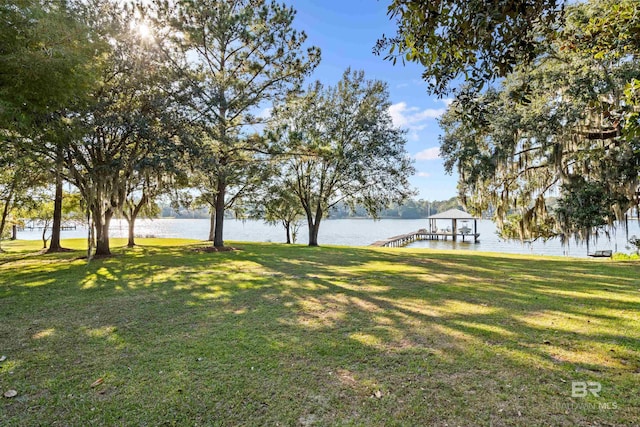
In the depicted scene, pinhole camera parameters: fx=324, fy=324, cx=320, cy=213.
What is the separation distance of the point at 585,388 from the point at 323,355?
2041 millimetres

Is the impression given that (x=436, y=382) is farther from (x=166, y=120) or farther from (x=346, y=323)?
Answer: (x=166, y=120)

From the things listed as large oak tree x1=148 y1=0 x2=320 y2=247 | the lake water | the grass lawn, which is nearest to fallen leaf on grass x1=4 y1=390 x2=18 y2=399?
the grass lawn

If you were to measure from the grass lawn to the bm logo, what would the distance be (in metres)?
0.03

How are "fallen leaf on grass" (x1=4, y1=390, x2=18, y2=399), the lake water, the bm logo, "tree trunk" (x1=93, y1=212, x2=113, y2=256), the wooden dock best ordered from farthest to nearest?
the wooden dock < the lake water < "tree trunk" (x1=93, y1=212, x2=113, y2=256) < "fallen leaf on grass" (x1=4, y1=390, x2=18, y2=399) < the bm logo

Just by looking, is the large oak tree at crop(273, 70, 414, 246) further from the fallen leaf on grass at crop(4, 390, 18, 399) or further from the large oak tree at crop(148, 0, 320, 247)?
the fallen leaf on grass at crop(4, 390, 18, 399)

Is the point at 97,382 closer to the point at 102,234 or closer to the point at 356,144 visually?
the point at 102,234

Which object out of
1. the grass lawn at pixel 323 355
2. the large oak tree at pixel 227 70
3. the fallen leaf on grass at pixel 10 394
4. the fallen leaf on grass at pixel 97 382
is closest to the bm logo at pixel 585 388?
the grass lawn at pixel 323 355

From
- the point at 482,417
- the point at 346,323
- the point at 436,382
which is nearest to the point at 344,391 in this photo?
the point at 436,382

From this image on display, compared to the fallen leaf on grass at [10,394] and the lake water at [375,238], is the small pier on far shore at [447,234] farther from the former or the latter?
the fallen leaf on grass at [10,394]

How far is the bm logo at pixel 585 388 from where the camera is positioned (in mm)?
2330

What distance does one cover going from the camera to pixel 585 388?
2.39 m

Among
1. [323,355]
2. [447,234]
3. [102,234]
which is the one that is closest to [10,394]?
[323,355]

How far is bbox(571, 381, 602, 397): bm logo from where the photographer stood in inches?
91.7

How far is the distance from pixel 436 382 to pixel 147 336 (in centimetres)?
301
